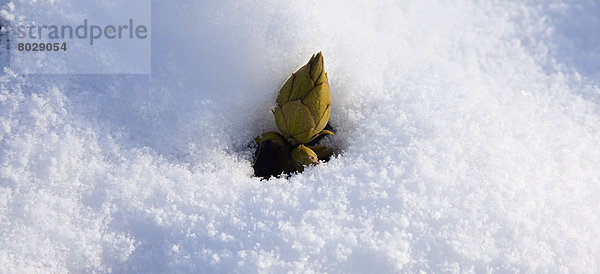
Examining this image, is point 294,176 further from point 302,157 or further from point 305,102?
point 305,102

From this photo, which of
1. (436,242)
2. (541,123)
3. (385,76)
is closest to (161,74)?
(385,76)

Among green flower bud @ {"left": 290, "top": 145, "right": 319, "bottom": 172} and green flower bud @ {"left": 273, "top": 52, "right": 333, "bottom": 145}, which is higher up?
green flower bud @ {"left": 273, "top": 52, "right": 333, "bottom": 145}

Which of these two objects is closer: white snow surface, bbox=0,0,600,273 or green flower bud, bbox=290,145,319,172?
white snow surface, bbox=0,0,600,273

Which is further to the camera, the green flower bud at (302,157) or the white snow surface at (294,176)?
the green flower bud at (302,157)

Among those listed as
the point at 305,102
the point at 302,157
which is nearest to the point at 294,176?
the point at 302,157

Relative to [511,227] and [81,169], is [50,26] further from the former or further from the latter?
[511,227]
